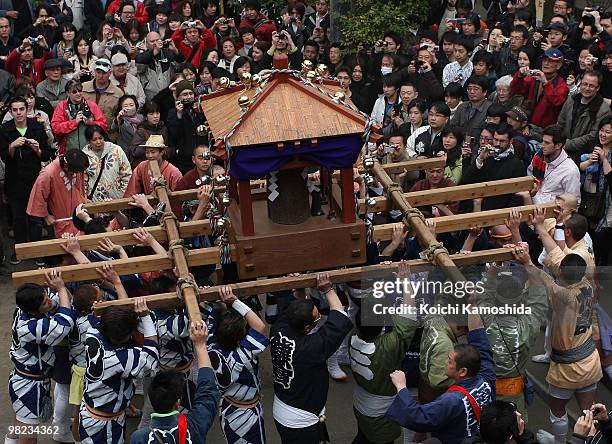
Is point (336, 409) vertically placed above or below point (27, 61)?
below

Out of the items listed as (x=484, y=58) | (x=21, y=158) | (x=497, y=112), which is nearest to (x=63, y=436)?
(x=21, y=158)

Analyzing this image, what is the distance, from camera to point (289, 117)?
5.27m

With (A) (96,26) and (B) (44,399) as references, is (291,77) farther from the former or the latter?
(A) (96,26)

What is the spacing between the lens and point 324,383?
6.33m

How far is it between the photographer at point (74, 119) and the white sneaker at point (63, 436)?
3.56 m

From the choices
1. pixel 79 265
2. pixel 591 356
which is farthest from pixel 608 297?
pixel 79 265

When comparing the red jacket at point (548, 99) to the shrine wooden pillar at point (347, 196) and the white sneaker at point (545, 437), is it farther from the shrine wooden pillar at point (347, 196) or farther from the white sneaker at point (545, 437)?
the shrine wooden pillar at point (347, 196)

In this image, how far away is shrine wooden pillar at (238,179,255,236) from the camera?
5.51 metres

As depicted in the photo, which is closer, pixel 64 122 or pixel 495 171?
pixel 495 171

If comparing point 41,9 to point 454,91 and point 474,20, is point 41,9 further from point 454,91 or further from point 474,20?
point 454,91

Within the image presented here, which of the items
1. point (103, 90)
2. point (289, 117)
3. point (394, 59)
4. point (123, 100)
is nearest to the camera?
point (289, 117)

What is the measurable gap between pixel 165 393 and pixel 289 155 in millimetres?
1573

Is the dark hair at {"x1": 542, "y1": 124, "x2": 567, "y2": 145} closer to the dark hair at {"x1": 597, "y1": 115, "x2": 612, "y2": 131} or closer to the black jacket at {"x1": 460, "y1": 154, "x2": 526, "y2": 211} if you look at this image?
the black jacket at {"x1": 460, "y1": 154, "x2": 526, "y2": 211}

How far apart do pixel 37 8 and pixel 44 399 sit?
33.2 ft
